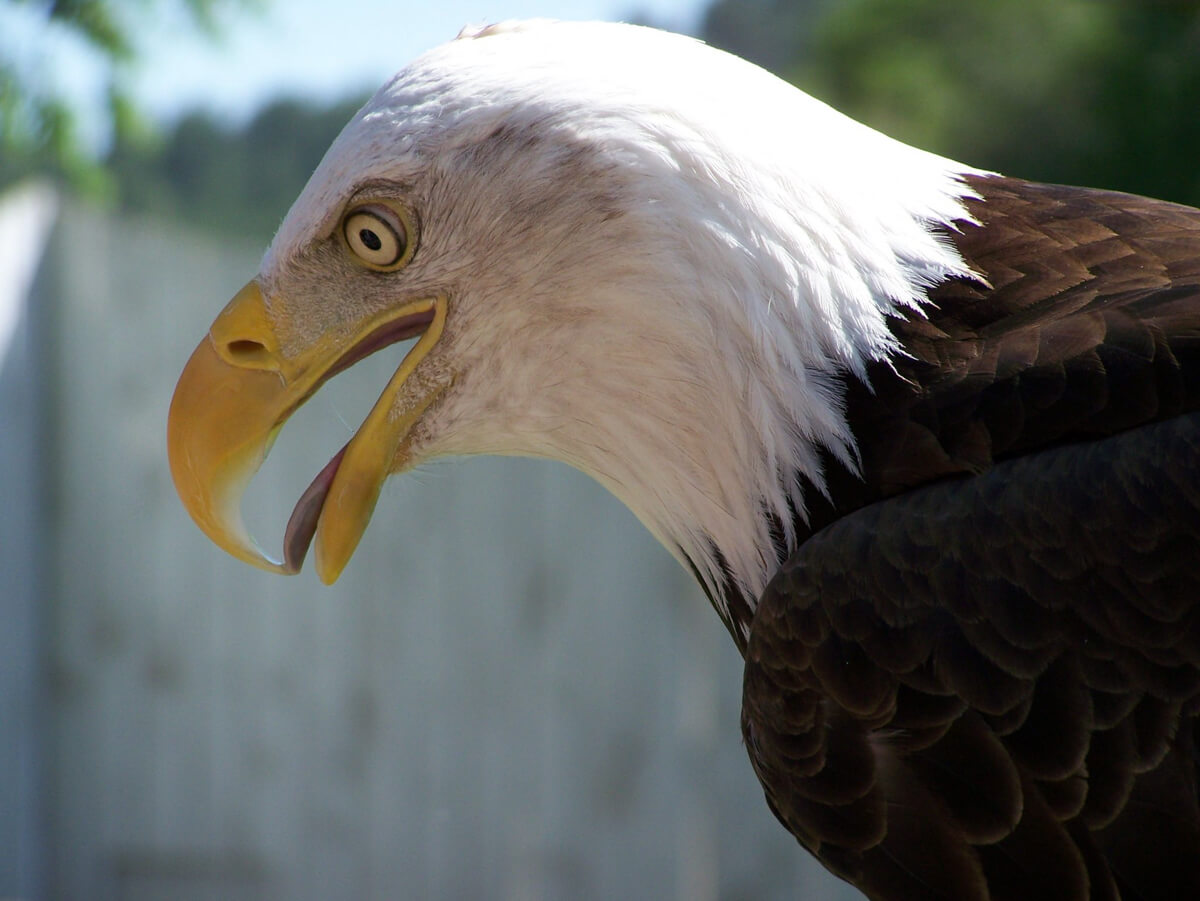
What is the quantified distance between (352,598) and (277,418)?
356 cm

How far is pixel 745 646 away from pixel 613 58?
0.83m

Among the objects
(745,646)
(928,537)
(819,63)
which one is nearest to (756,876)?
(819,63)

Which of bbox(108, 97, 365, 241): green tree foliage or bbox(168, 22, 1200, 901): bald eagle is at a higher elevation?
bbox(168, 22, 1200, 901): bald eagle

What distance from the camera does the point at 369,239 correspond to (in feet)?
6.63

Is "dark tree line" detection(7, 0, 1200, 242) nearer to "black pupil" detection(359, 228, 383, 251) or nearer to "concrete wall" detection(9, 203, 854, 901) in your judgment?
"concrete wall" detection(9, 203, 854, 901)

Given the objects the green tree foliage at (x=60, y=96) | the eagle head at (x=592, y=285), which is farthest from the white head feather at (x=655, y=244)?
the green tree foliage at (x=60, y=96)

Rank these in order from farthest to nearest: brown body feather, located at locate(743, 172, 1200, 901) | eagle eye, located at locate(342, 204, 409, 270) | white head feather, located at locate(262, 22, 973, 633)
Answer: eagle eye, located at locate(342, 204, 409, 270) < white head feather, located at locate(262, 22, 973, 633) < brown body feather, located at locate(743, 172, 1200, 901)

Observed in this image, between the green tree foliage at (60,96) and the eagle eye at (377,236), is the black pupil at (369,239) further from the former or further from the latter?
the green tree foliage at (60,96)

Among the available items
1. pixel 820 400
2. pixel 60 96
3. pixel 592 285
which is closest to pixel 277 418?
pixel 592 285

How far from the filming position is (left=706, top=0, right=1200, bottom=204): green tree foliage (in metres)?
4.93

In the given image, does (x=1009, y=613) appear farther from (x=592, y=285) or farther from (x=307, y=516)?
(x=307, y=516)

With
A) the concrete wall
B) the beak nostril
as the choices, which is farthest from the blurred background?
the beak nostril

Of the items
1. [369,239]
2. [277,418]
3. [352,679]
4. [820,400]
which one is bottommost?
[352,679]

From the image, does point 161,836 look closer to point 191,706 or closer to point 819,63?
point 191,706
